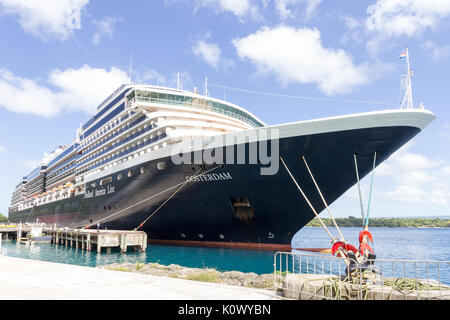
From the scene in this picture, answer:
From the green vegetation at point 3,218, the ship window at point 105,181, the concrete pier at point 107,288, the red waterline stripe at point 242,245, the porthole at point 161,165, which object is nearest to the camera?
the concrete pier at point 107,288

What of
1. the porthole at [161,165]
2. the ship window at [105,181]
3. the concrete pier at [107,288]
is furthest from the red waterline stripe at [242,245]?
the concrete pier at [107,288]

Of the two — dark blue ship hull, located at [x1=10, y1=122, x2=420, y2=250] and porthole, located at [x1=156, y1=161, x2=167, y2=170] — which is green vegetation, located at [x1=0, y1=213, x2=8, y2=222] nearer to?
dark blue ship hull, located at [x1=10, y1=122, x2=420, y2=250]

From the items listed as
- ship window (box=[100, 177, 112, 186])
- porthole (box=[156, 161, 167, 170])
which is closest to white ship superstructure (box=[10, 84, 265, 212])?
ship window (box=[100, 177, 112, 186])

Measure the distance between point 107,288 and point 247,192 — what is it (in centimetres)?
1092

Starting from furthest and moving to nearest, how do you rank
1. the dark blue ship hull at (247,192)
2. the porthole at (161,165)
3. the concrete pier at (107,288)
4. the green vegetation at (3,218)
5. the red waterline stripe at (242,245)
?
the green vegetation at (3,218), the porthole at (161,165), the red waterline stripe at (242,245), the dark blue ship hull at (247,192), the concrete pier at (107,288)

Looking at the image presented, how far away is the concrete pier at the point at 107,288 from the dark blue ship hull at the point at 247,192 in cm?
890

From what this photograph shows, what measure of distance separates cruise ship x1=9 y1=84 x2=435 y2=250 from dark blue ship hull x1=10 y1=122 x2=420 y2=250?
5cm

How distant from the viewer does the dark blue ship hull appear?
1442 cm

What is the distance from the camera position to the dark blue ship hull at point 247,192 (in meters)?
14.4

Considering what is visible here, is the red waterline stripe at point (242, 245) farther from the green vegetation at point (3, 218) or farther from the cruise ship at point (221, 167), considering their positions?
the green vegetation at point (3, 218)

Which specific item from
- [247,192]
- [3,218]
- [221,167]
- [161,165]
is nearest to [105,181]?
[161,165]

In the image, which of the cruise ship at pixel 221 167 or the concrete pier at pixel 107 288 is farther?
the cruise ship at pixel 221 167

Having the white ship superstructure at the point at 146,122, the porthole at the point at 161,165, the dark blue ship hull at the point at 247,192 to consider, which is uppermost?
the white ship superstructure at the point at 146,122

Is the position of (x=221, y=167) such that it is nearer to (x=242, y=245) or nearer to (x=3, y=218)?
(x=242, y=245)
